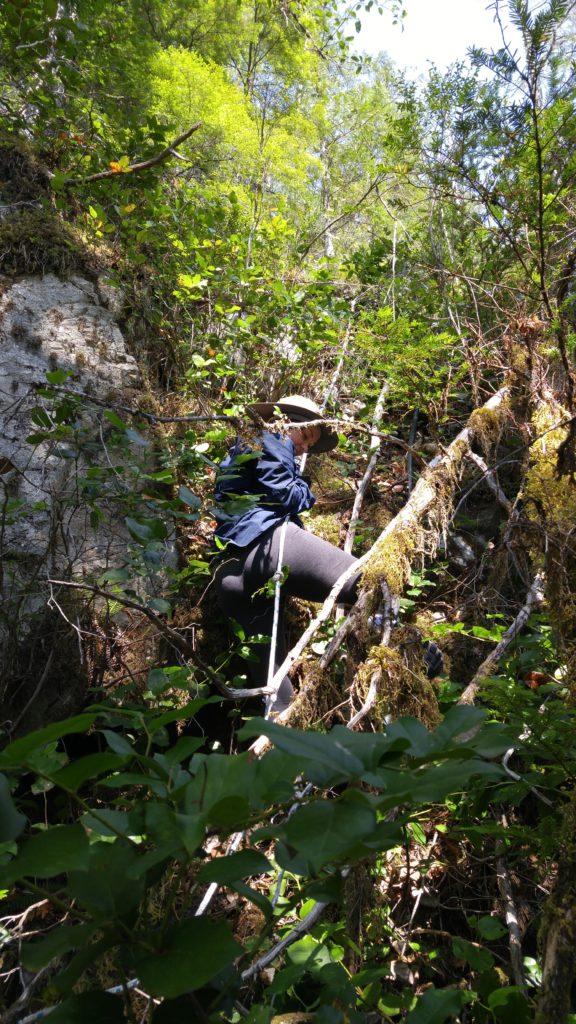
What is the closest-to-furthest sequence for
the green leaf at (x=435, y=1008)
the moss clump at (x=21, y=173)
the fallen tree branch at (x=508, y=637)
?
the green leaf at (x=435, y=1008), the fallen tree branch at (x=508, y=637), the moss clump at (x=21, y=173)

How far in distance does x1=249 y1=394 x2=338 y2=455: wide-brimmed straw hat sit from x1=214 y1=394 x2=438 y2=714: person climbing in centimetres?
42

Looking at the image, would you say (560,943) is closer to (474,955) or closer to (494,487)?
(474,955)

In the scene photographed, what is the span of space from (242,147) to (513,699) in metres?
7.73

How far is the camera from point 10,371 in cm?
403

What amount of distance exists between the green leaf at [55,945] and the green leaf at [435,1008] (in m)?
0.58

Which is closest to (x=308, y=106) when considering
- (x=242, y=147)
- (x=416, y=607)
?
(x=242, y=147)

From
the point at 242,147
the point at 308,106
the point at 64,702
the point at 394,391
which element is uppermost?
the point at 308,106

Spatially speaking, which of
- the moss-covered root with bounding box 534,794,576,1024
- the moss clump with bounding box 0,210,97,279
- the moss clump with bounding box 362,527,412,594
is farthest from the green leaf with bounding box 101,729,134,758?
the moss clump with bounding box 0,210,97,279

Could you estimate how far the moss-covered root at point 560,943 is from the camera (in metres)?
1.42

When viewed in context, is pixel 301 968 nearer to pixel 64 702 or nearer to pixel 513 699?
pixel 513 699

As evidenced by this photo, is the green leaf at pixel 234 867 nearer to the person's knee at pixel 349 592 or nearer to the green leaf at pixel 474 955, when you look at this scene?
the green leaf at pixel 474 955

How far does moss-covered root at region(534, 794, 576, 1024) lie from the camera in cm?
142

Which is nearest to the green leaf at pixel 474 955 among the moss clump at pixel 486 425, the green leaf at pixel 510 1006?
the green leaf at pixel 510 1006

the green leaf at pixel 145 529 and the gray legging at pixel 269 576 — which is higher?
the green leaf at pixel 145 529
